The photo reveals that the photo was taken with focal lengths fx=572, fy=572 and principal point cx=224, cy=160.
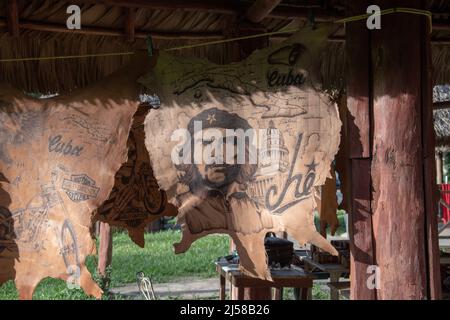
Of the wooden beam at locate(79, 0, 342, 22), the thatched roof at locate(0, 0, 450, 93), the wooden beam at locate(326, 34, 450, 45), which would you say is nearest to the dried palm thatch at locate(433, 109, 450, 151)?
the wooden beam at locate(326, 34, 450, 45)

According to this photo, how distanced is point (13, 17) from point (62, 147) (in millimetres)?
1017

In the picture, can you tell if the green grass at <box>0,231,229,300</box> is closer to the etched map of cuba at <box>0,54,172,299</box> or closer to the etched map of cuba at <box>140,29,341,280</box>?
the etched map of cuba at <box>0,54,172,299</box>

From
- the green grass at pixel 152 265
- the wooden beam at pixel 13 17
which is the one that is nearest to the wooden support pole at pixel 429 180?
the wooden beam at pixel 13 17

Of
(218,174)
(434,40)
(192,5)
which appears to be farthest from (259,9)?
→ (434,40)

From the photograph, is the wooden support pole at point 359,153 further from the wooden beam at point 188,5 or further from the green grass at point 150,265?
the green grass at point 150,265

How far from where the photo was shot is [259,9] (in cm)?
319

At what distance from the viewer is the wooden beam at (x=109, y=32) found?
11.5 feet

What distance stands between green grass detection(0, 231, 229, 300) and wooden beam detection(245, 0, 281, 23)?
14.2ft

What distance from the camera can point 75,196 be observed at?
2703 millimetres

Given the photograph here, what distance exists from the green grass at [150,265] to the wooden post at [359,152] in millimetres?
4597

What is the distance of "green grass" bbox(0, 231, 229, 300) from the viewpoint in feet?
22.6
